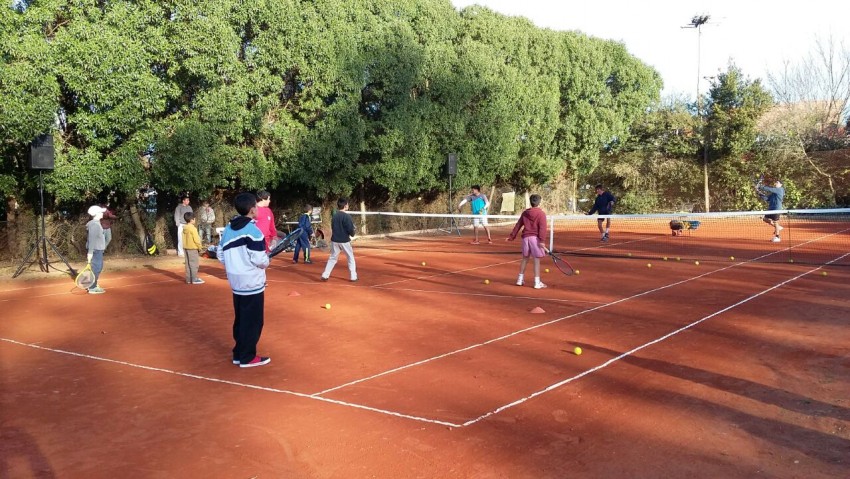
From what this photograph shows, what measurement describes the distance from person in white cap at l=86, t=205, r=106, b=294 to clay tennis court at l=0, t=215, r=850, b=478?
1074 millimetres

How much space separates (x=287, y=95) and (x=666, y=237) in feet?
49.9

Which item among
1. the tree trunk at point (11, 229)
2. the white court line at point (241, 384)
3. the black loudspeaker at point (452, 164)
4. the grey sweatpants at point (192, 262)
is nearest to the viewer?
the white court line at point (241, 384)

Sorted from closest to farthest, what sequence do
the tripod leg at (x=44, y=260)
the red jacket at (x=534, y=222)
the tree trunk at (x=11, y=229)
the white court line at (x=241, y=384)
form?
1. the white court line at (x=241, y=384)
2. the red jacket at (x=534, y=222)
3. the tripod leg at (x=44, y=260)
4. the tree trunk at (x=11, y=229)

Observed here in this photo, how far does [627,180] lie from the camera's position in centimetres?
4012

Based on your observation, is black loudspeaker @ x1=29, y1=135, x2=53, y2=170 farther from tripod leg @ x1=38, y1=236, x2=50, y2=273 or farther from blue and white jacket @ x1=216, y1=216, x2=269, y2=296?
blue and white jacket @ x1=216, y1=216, x2=269, y2=296

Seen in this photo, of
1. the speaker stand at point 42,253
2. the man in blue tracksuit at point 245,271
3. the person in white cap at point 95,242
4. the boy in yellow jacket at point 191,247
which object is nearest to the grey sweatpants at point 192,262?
the boy in yellow jacket at point 191,247

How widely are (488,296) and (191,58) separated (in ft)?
41.5

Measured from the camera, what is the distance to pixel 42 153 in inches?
617

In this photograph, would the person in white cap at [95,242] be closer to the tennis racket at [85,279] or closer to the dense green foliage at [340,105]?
the tennis racket at [85,279]

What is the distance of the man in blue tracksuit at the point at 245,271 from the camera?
713 centimetres

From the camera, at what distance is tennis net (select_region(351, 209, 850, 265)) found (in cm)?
1752

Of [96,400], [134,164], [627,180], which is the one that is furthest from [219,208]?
[627,180]

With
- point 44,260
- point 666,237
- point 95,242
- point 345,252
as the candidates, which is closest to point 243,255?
point 345,252

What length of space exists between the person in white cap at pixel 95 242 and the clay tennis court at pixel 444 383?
107cm
